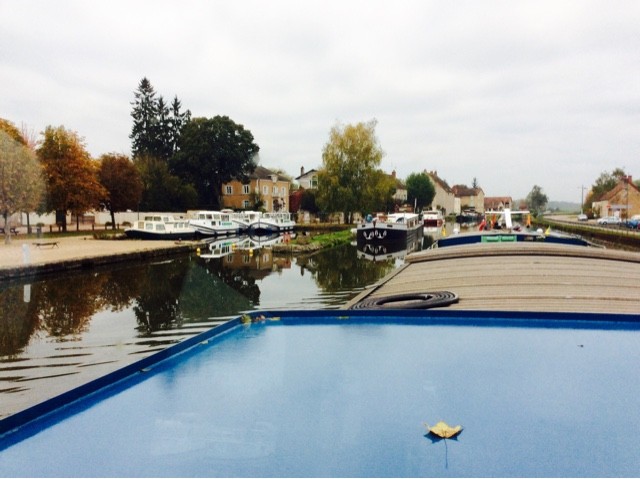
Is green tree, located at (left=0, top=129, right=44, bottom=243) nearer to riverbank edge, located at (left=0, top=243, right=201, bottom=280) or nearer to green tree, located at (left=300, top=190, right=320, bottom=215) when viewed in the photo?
riverbank edge, located at (left=0, top=243, right=201, bottom=280)

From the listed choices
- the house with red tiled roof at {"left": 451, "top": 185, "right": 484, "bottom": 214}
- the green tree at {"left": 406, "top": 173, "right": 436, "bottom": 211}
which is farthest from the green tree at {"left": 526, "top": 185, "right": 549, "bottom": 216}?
the green tree at {"left": 406, "top": 173, "right": 436, "bottom": 211}

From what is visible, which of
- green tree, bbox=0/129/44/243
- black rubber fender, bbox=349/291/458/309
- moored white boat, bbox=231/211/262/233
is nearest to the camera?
black rubber fender, bbox=349/291/458/309

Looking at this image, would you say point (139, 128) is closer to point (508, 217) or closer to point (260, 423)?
point (508, 217)

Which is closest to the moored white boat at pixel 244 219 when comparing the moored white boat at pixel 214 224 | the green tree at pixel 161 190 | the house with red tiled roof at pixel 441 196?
the moored white boat at pixel 214 224

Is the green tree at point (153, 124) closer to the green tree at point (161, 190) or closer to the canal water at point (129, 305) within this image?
the green tree at point (161, 190)

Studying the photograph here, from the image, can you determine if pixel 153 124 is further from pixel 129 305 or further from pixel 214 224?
pixel 129 305

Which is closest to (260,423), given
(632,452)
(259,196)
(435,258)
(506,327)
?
(632,452)

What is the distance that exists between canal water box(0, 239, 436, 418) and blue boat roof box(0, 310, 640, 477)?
50cm

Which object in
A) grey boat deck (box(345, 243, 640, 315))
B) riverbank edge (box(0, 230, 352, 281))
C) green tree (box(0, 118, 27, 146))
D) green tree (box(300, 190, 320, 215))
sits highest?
green tree (box(0, 118, 27, 146))

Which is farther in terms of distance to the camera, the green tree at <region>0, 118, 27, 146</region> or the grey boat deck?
the green tree at <region>0, 118, 27, 146</region>

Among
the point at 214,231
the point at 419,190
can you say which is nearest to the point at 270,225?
the point at 214,231

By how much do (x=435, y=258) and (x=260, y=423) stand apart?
38.4ft

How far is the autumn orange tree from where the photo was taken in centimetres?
3222

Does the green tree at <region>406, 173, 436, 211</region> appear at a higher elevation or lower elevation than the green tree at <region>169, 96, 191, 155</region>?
lower
